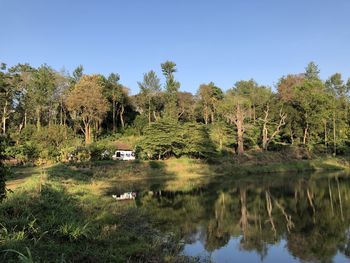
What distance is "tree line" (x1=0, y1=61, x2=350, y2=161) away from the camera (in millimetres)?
54656

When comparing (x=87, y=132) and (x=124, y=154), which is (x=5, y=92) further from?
(x=124, y=154)

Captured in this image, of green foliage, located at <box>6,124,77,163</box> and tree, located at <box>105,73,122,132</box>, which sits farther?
tree, located at <box>105,73,122,132</box>

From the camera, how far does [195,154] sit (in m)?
54.8

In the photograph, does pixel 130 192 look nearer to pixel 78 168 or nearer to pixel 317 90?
pixel 78 168

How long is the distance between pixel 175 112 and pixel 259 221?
50729 millimetres

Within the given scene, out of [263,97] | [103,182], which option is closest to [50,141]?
[103,182]

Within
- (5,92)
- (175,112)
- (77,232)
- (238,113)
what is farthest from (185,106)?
(77,232)

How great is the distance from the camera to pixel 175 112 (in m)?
70.6

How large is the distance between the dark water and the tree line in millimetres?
21627

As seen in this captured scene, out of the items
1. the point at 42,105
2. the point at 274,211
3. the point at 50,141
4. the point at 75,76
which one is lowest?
the point at 274,211

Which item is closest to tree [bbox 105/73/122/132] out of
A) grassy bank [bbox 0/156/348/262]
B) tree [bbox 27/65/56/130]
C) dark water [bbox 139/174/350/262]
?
tree [bbox 27/65/56/130]

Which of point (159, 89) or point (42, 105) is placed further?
point (159, 89)

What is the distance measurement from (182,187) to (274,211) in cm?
1394

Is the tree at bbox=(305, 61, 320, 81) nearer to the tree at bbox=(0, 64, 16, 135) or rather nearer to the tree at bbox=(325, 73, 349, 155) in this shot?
the tree at bbox=(325, 73, 349, 155)
